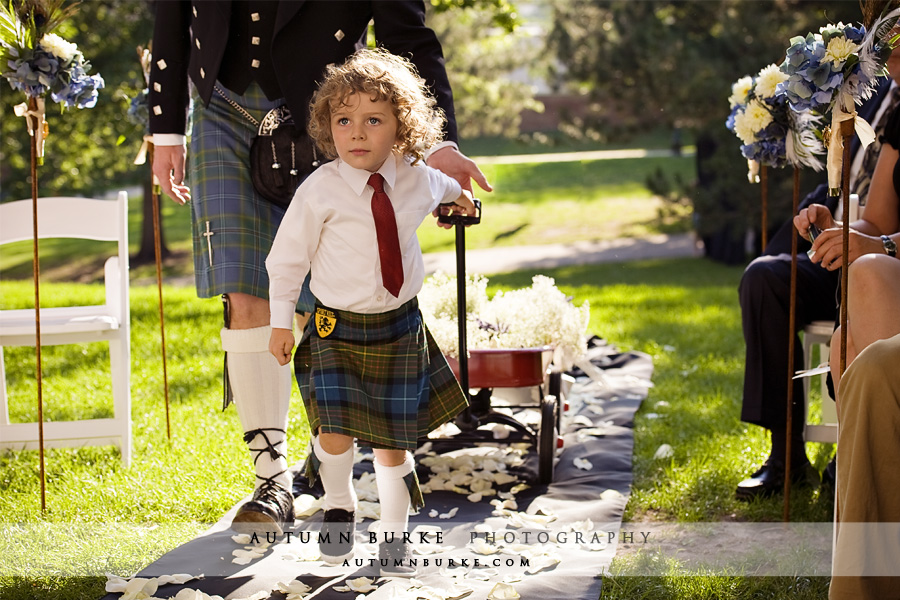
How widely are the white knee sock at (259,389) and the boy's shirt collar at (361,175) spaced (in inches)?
25.1

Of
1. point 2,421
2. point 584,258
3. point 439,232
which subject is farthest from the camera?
point 439,232

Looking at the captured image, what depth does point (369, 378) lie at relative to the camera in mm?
2645

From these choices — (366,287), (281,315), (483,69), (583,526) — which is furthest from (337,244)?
(483,69)

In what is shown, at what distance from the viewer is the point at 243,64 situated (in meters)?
2.87

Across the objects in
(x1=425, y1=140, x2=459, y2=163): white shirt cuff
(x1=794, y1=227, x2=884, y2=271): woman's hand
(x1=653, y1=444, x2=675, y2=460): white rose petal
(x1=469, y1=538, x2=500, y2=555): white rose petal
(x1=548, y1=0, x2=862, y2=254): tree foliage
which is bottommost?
(x1=469, y1=538, x2=500, y2=555): white rose petal

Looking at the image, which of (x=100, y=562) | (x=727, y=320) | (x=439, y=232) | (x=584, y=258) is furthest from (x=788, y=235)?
(x=439, y=232)

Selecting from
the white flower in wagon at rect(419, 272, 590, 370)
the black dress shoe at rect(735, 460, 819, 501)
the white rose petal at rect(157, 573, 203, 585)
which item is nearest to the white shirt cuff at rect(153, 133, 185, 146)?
the white flower in wagon at rect(419, 272, 590, 370)

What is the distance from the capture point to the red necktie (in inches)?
99.2

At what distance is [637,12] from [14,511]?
31.2ft

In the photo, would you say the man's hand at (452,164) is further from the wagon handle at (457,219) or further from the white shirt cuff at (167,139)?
the white shirt cuff at (167,139)

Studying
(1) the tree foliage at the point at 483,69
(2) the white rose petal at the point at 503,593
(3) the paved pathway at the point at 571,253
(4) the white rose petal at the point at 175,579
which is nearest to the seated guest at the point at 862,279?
(2) the white rose petal at the point at 503,593

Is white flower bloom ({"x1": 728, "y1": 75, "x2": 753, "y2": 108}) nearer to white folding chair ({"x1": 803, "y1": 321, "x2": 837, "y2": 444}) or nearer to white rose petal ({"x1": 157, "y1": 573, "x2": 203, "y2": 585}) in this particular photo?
white folding chair ({"x1": 803, "y1": 321, "x2": 837, "y2": 444})

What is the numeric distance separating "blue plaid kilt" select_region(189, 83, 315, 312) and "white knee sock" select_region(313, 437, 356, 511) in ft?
1.92

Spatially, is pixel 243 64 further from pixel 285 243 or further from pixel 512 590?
pixel 512 590
